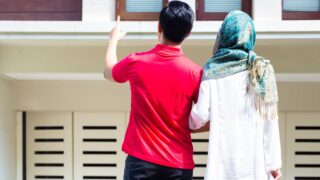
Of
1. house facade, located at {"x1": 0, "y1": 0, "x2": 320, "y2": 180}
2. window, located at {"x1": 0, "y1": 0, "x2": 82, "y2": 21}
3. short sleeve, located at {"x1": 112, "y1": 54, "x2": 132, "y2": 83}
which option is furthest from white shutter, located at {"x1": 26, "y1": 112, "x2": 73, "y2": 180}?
short sleeve, located at {"x1": 112, "y1": 54, "x2": 132, "y2": 83}

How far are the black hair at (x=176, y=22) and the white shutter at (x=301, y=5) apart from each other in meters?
2.07

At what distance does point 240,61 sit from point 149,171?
667 mm

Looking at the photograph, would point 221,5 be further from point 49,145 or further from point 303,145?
point 49,145

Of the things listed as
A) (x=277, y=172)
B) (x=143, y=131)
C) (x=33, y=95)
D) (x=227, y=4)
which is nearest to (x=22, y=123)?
(x=33, y=95)

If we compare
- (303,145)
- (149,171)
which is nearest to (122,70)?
(149,171)

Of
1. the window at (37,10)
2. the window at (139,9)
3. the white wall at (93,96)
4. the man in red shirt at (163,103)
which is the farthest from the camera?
the white wall at (93,96)

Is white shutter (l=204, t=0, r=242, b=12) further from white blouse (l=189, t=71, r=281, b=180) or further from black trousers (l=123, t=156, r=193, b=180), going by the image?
black trousers (l=123, t=156, r=193, b=180)

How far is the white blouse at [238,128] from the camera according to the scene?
1829mm

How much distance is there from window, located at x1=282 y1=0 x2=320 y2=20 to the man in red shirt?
6.77 feet

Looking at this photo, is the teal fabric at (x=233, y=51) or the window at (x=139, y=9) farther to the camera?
the window at (x=139, y=9)

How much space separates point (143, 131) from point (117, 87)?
2.42 metres

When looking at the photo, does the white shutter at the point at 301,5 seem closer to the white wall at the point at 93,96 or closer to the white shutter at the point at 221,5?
the white shutter at the point at 221,5

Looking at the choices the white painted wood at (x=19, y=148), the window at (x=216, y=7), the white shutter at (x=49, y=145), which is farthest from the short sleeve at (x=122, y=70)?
the white painted wood at (x=19, y=148)

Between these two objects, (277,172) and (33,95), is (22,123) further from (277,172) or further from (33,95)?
(277,172)
